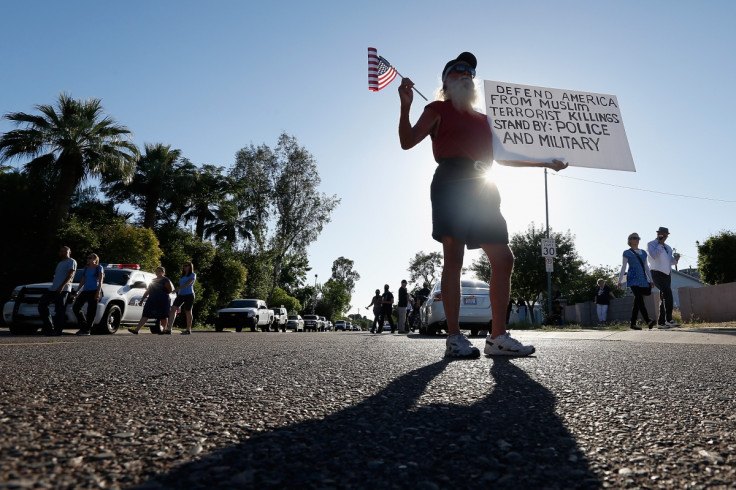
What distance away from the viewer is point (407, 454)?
51.2 inches

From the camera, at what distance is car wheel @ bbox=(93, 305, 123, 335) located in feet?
37.2

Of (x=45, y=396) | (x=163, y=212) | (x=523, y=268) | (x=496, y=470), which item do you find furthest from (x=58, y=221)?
(x=523, y=268)

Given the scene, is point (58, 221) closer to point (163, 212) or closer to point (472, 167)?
point (163, 212)

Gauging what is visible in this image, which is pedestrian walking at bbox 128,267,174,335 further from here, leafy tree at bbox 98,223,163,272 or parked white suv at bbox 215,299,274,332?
leafy tree at bbox 98,223,163,272

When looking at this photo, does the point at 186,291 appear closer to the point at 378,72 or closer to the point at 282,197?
the point at 378,72

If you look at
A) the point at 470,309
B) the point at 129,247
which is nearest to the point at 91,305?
the point at 470,309

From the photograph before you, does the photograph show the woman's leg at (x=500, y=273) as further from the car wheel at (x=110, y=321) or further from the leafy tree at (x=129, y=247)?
the leafy tree at (x=129, y=247)

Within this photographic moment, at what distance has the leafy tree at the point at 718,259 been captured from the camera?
21.6 meters

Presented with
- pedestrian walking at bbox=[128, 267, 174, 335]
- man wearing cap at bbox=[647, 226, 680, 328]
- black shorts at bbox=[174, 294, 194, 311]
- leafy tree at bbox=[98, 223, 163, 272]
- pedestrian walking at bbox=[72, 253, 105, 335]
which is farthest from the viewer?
leafy tree at bbox=[98, 223, 163, 272]

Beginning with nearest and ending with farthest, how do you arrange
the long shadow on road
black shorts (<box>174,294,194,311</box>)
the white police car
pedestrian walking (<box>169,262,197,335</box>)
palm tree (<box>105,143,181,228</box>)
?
the long shadow on road, the white police car, pedestrian walking (<box>169,262,197,335</box>), black shorts (<box>174,294,194,311</box>), palm tree (<box>105,143,181,228</box>)

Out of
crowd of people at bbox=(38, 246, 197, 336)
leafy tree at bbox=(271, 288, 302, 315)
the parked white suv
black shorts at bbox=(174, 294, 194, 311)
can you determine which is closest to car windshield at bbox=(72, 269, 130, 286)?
crowd of people at bbox=(38, 246, 197, 336)

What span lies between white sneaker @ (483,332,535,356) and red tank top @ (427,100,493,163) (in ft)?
4.30

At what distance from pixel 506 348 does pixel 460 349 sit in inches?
14.3

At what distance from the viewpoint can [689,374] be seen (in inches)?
119
